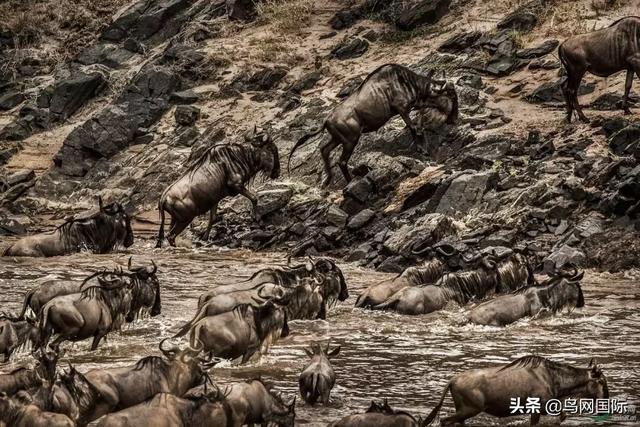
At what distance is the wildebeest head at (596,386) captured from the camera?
7566 millimetres

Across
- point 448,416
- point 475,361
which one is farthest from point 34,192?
point 448,416

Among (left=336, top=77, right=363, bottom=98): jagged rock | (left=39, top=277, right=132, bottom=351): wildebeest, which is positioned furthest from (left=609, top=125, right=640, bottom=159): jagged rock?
(left=39, top=277, right=132, bottom=351): wildebeest

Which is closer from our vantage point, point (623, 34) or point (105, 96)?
point (623, 34)

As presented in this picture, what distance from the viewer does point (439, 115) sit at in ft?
57.9

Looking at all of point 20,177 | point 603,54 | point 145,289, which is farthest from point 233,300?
point 20,177

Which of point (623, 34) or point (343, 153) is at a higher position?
point (623, 34)

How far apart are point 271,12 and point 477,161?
9.60 m

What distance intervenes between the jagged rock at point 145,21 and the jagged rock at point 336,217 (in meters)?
11.0

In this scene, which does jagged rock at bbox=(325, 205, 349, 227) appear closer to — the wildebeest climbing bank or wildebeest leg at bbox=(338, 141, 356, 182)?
the wildebeest climbing bank

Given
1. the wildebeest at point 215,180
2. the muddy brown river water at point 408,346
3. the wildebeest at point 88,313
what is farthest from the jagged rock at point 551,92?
the wildebeest at point 88,313

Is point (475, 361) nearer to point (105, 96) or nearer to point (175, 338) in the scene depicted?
point (175, 338)

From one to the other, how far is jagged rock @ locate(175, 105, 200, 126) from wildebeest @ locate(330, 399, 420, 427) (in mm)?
15624

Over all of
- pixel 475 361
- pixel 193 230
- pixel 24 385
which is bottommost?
pixel 193 230

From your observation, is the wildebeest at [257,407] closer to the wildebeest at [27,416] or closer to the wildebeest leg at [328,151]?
the wildebeest at [27,416]
